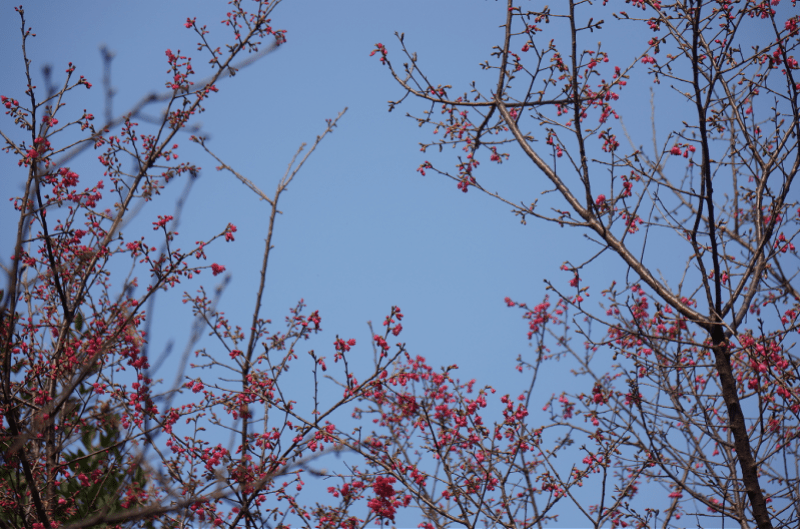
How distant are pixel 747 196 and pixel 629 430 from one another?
2.50 metres

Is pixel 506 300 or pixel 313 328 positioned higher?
pixel 506 300

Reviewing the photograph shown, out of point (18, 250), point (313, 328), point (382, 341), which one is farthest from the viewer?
point (313, 328)

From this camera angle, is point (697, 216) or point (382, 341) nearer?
point (697, 216)

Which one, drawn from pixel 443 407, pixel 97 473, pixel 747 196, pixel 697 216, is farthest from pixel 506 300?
pixel 97 473

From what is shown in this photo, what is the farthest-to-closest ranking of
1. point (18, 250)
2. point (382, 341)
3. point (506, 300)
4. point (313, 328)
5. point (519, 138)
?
point (506, 300)
point (313, 328)
point (382, 341)
point (519, 138)
point (18, 250)

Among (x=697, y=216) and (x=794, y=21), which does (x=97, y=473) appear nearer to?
(x=697, y=216)

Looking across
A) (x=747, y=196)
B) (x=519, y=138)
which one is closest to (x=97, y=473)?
(x=519, y=138)

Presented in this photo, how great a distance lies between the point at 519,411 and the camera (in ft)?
18.1

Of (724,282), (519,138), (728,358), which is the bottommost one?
(728,358)

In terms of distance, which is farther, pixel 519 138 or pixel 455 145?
pixel 455 145

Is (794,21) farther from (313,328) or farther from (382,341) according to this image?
(313,328)

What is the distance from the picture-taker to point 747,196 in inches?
209

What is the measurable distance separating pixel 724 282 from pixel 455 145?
255 centimetres

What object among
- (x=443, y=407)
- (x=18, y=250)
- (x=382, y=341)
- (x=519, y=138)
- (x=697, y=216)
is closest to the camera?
(x=18, y=250)
